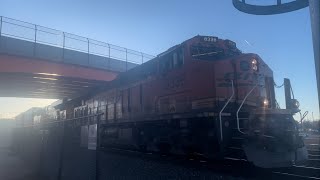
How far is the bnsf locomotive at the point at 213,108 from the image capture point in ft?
25.3

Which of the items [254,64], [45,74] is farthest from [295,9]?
[45,74]

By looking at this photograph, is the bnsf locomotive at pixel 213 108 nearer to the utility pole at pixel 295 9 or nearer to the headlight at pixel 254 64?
the headlight at pixel 254 64

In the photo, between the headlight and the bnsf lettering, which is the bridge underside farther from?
the headlight

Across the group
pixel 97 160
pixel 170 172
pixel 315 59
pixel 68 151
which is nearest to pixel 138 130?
pixel 68 151

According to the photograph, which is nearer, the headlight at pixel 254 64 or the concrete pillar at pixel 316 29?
the concrete pillar at pixel 316 29

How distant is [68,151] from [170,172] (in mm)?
5038

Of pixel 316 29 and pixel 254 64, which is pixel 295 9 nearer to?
pixel 316 29

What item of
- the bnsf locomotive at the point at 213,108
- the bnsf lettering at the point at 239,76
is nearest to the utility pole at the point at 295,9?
the bnsf locomotive at the point at 213,108

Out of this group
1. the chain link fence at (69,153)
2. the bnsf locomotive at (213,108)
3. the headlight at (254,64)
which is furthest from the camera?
the headlight at (254,64)

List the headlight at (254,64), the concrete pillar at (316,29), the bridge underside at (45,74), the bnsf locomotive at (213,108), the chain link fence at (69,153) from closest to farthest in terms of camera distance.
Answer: the concrete pillar at (316,29) → the chain link fence at (69,153) → the bnsf locomotive at (213,108) → the headlight at (254,64) → the bridge underside at (45,74)

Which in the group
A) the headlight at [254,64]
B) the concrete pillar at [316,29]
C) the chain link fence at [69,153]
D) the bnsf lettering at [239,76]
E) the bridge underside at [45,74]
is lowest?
the chain link fence at [69,153]

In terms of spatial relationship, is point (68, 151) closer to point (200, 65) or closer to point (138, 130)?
point (138, 130)

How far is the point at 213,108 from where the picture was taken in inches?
357

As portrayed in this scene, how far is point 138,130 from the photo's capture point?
1260 cm
